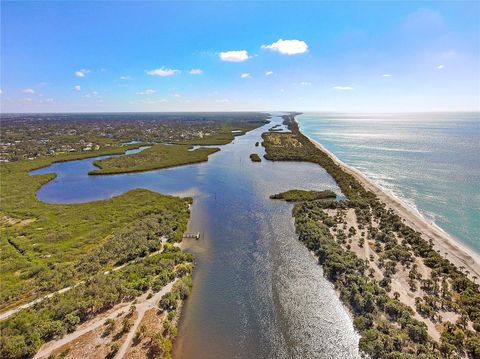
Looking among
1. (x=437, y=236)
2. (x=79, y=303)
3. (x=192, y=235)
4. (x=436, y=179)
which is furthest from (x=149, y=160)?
A: (x=436, y=179)

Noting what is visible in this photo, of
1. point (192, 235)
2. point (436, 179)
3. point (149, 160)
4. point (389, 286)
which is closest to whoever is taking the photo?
point (389, 286)

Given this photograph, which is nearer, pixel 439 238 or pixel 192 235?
pixel 439 238

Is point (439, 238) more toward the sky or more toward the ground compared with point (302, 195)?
more toward the ground

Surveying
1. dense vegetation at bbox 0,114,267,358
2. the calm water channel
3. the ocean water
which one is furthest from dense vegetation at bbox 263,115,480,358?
dense vegetation at bbox 0,114,267,358

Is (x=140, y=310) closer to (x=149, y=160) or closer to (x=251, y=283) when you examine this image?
(x=251, y=283)

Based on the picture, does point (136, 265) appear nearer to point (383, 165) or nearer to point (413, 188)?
point (413, 188)

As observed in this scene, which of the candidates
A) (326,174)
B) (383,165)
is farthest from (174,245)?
(383,165)
